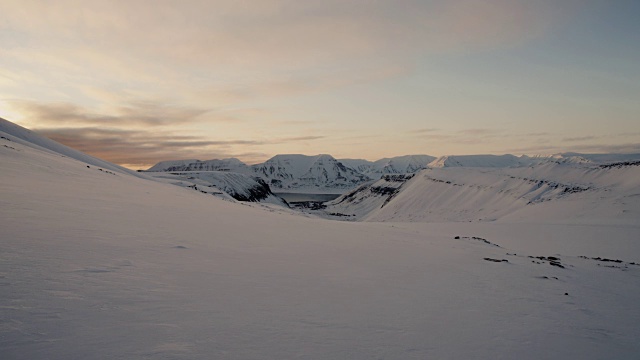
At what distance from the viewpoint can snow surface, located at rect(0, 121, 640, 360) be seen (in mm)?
3373

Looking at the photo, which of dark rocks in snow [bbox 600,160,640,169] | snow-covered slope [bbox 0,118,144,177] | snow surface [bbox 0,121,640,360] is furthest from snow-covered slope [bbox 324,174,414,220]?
snow surface [bbox 0,121,640,360]

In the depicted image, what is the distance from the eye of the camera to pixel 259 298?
4.96 meters

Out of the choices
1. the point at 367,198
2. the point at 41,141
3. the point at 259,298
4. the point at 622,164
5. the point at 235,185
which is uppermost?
the point at 622,164

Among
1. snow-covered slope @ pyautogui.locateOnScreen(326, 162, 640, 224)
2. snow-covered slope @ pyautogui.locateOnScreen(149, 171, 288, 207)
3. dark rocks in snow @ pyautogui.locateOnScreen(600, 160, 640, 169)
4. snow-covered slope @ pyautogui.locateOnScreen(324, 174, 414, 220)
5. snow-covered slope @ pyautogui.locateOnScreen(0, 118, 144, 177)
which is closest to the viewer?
snow-covered slope @ pyautogui.locateOnScreen(0, 118, 144, 177)

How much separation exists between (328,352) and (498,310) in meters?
3.66

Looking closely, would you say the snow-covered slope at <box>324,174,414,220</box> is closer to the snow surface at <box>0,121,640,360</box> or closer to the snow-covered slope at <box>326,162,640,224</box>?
the snow-covered slope at <box>326,162,640,224</box>

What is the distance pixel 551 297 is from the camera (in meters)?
7.17

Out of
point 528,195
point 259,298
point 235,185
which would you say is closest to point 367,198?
point 235,185

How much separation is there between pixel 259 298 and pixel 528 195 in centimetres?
6734

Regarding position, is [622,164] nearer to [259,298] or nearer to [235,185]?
[259,298]

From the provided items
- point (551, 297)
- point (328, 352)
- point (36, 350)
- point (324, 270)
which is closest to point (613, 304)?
point (551, 297)

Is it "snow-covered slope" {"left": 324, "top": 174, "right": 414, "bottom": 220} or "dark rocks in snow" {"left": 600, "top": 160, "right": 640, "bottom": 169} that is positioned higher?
"dark rocks in snow" {"left": 600, "top": 160, "right": 640, "bottom": 169}

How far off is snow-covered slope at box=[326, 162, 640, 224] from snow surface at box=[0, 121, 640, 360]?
106ft

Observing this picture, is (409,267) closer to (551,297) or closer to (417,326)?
(551,297)
